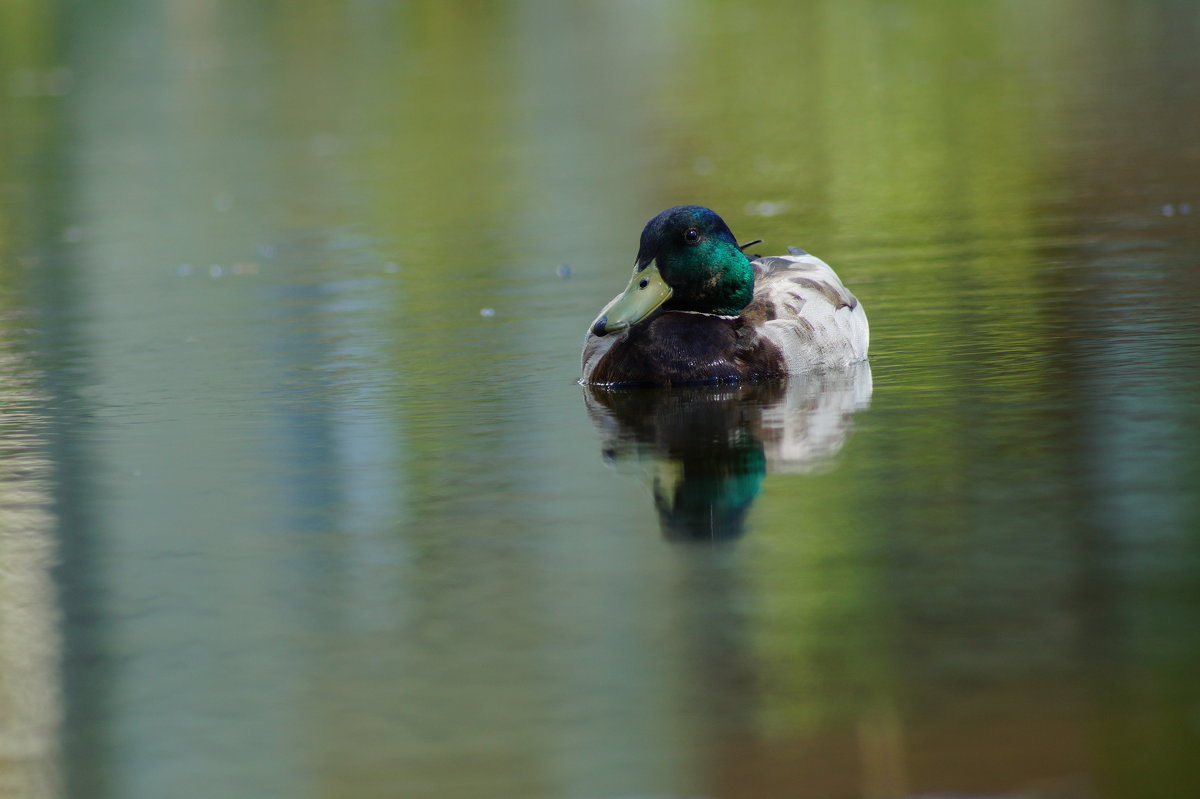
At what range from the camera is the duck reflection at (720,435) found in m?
7.94

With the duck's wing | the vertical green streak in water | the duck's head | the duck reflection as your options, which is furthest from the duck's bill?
the vertical green streak in water

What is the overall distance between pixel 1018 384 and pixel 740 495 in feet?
7.69

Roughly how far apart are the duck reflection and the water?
0.10ft

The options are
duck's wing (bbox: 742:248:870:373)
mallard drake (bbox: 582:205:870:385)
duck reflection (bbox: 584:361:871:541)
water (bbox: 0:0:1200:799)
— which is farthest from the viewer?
duck's wing (bbox: 742:248:870:373)

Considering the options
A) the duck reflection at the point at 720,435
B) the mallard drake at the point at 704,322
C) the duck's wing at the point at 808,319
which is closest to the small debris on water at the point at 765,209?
the duck's wing at the point at 808,319

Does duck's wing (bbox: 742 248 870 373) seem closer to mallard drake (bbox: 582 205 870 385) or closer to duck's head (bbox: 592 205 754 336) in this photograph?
mallard drake (bbox: 582 205 870 385)

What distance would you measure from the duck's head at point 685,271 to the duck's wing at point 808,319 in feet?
0.56

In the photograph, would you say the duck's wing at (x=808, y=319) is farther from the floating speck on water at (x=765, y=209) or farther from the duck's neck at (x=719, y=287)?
the floating speck on water at (x=765, y=209)

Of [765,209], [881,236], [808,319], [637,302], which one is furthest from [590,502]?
[765,209]

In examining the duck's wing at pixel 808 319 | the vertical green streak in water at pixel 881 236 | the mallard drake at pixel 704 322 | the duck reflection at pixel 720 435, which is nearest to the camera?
the vertical green streak in water at pixel 881 236

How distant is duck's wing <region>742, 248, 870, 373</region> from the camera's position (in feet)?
35.3

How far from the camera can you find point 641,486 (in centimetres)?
837

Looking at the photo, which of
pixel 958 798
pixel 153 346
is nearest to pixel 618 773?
pixel 958 798

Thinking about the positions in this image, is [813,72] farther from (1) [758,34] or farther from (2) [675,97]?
(1) [758,34]
